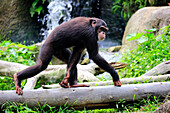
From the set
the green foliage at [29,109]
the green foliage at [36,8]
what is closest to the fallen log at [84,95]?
the green foliage at [29,109]

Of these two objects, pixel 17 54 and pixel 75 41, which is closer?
pixel 75 41

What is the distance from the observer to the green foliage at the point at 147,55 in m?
6.09

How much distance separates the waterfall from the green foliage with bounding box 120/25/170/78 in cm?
602

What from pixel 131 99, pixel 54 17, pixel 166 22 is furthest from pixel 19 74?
pixel 54 17

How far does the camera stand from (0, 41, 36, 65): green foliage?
6.64m

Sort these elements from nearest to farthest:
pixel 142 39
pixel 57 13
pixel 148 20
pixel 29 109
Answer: pixel 29 109
pixel 142 39
pixel 148 20
pixel 57 13

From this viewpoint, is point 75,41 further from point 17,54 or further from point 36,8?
point 36,8

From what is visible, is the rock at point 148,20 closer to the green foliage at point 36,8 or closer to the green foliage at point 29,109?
the green foliage at point 29,109

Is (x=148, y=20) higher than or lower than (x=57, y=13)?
lower

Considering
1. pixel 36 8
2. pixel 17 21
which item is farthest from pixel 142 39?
pixel 17 21

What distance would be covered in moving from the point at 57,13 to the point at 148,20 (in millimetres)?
5653

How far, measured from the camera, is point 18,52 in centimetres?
704

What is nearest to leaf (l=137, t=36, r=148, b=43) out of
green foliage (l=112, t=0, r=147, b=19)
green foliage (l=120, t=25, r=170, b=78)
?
green foliage (l=120, t=25, r=170, b=78)

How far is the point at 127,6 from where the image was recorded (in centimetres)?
→ 1221
